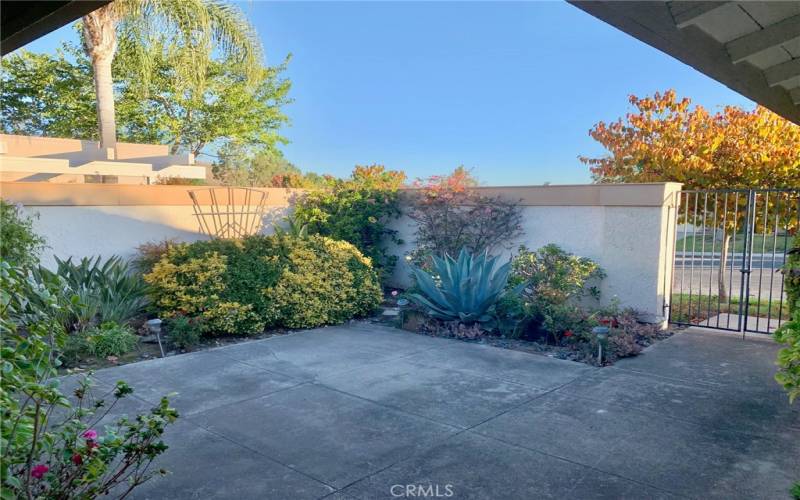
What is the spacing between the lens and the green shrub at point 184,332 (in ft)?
22.0

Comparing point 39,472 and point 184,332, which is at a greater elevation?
point 39,472

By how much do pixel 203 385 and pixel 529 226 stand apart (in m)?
5.77

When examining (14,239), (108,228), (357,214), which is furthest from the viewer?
(357,214)

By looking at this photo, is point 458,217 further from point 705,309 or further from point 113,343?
point 113,343

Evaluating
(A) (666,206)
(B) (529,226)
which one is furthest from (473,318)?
(A) (666,206)

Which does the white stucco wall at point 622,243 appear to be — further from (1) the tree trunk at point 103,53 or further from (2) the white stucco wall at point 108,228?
(1) the tree trunk at point 103,53

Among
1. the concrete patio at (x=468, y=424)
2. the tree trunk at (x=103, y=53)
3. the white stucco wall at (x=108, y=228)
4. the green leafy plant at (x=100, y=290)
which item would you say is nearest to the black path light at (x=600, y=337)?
the concrete patio at (x=468, y=424)

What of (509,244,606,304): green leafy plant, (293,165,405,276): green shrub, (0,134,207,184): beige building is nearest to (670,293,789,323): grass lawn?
(509,244,606,304): green leafy plant

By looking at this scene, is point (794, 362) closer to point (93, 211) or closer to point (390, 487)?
point (390, 487)

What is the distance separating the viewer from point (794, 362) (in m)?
3.21

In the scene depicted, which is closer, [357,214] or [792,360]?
[792,360]

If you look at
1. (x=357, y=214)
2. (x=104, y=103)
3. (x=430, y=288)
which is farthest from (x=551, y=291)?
(x=104, y=103)

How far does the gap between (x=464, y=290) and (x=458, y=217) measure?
2.38m

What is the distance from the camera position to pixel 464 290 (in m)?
7.75
